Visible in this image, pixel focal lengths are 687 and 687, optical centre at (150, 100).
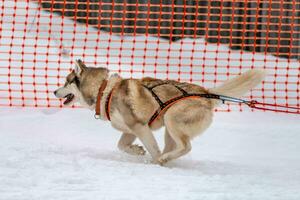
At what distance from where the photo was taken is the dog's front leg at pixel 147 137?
6.06 metres

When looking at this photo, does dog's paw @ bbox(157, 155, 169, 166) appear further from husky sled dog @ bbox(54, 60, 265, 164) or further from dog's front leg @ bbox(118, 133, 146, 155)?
dog's front leg @ bbox(118, 133, 146, 155)

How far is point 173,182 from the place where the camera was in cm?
514

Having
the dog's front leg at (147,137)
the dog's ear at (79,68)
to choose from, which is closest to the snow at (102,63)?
the dog's ear at (79,68)

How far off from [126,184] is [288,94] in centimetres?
544

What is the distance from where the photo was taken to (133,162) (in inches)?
241

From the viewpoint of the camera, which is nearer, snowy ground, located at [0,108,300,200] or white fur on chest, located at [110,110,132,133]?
snowy ground, located at [0,108,300,200]

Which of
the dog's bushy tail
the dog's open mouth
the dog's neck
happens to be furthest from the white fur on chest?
the dog's bushy tail

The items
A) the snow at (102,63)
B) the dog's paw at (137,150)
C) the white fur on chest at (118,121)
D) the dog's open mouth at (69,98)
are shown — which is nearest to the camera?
the white fur on chest at (118,121)

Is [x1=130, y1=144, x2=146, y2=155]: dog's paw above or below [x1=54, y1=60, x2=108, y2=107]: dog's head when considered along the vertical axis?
below

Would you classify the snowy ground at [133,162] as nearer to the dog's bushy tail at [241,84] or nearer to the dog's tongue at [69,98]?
the dog's tongue at [69,98]

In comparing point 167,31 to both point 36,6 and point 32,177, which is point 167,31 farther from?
point 32,177

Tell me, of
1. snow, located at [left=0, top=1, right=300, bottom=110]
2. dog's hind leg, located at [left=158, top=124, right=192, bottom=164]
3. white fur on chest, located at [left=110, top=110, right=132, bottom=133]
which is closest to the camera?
dog's hind leg, located at [left=158, top=124, right=192, bottom=164]

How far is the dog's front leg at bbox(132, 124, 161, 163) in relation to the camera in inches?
239

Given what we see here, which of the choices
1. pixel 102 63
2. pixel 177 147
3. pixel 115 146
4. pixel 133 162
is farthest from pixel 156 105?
pixel 102 63
